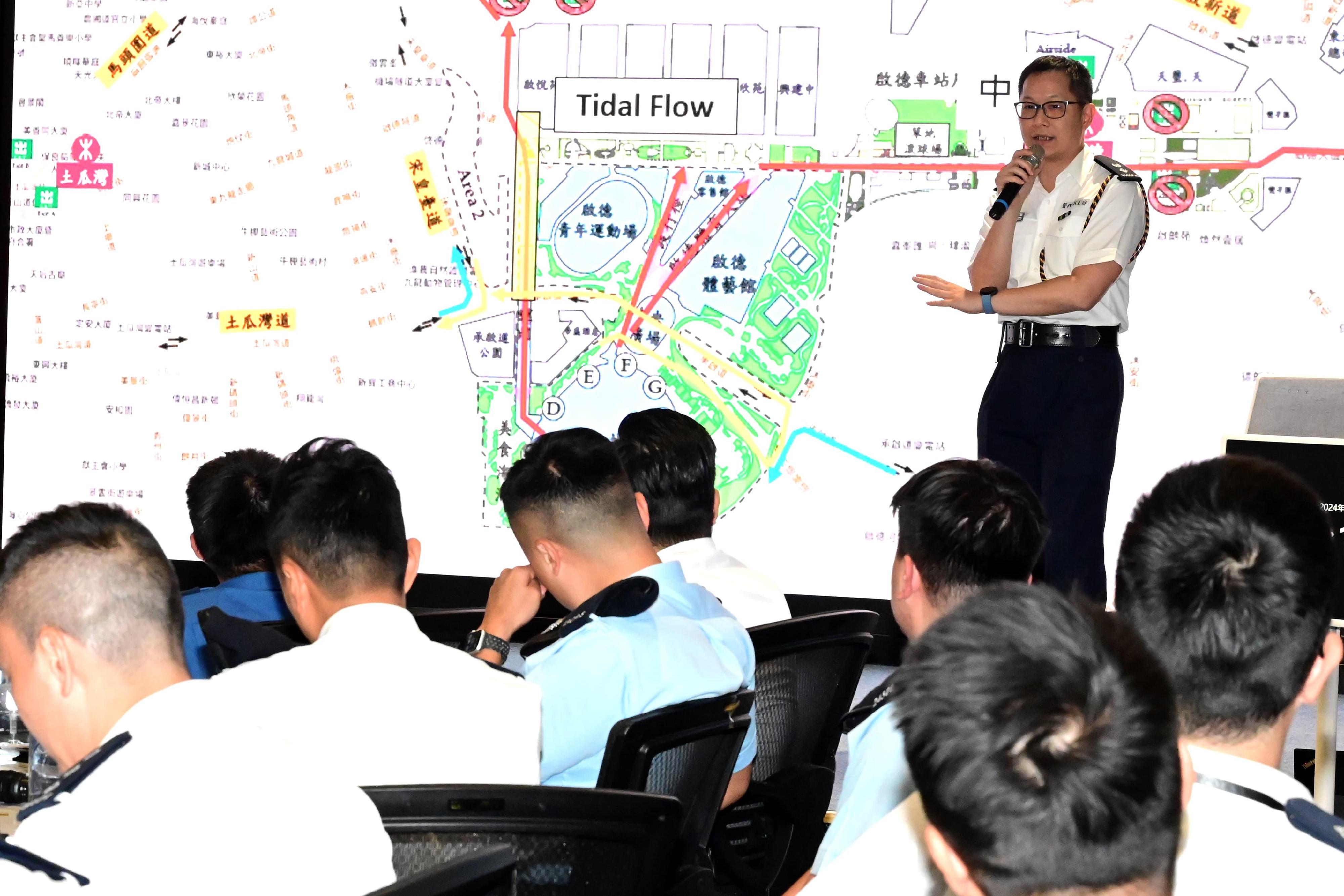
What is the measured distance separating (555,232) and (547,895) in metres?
4.04

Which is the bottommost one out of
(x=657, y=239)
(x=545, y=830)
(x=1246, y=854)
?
(x=545, y=830)

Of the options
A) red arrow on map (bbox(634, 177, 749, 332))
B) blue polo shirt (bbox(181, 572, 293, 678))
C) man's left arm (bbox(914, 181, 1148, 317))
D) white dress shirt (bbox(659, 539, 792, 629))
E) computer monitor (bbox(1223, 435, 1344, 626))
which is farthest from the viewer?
red arrow on map (bbox(634, 177, 749, 332))

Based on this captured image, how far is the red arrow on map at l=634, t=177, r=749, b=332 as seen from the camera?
16.6 ft

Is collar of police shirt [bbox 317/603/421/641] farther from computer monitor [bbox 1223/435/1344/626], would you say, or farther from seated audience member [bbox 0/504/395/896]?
computer monitor [bbox 1223/435/1344/626]

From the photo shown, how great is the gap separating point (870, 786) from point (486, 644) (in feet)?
2.82

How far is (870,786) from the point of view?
62.4 inches

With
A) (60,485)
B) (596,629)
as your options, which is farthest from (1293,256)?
(60,485)

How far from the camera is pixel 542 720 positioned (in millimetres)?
1917

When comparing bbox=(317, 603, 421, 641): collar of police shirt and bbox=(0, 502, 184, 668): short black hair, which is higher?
bbox=(0, 502, 184, 668): short black hair

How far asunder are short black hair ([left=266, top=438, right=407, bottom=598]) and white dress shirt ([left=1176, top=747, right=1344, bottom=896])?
1.16m

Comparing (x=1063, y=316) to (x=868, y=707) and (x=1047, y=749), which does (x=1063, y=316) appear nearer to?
(x=868, y=707)

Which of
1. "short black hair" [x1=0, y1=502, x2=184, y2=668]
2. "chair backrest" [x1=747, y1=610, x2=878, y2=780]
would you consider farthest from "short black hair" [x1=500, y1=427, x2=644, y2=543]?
"short black hair" [x1=0, y1=502, x2=184, y2=668]

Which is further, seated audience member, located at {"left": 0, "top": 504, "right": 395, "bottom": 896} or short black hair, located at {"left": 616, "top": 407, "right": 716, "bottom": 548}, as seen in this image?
short black hair, located at {"left": 616, "top": 407, "right": 716, "bottom": 548}

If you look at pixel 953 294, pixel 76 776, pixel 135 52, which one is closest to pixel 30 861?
pixel 76 776
